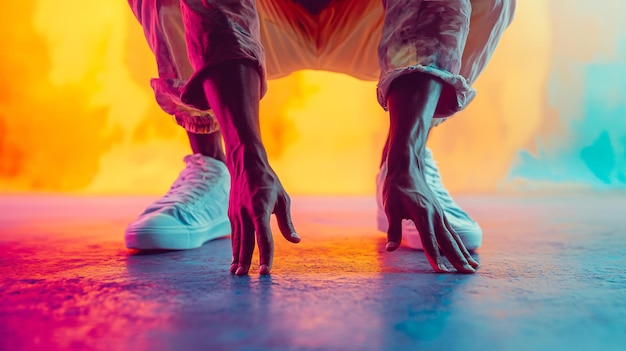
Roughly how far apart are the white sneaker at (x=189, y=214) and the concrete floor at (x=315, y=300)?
0.04 meters

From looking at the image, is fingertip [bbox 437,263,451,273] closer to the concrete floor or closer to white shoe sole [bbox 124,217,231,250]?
the concrete floor

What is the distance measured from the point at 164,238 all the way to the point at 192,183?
23 centimetres

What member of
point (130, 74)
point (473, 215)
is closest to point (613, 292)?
point (473, 215)

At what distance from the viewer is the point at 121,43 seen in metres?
4.06

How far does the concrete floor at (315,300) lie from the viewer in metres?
0.50

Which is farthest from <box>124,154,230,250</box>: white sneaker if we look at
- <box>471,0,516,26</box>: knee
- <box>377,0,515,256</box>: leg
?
<box>471,0,516,26</box>: knee

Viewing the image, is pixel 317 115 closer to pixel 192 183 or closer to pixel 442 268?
pixel 192 183

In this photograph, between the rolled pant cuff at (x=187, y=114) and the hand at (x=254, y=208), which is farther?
the rolled pant cuff at (x=187, y=114)

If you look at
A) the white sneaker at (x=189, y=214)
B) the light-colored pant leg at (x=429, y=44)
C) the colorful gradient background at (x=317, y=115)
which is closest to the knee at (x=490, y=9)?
the light-colored pant leg at (x=429, y=44)

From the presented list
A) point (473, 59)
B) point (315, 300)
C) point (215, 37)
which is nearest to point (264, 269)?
point (315, 300)

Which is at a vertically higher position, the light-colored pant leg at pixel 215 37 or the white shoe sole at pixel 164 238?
the light-colored pant leg at pixel 215 37

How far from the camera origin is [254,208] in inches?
29.5

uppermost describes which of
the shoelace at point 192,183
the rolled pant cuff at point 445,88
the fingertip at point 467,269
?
the rolled pant cuff at point 445,88

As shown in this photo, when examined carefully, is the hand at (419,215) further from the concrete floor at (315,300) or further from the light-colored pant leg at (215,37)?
the light-colored pant leg at (215,37)
